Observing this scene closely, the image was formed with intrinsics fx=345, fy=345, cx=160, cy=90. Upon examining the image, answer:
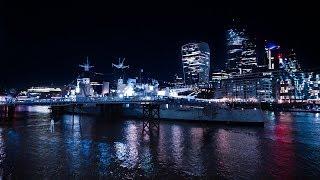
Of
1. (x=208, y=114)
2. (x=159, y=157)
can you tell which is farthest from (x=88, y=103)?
(x=159, y=157)

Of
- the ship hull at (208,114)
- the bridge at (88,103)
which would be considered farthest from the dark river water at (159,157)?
the bridge at (88,103)

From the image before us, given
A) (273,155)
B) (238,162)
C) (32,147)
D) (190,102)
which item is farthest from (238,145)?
(190,102)

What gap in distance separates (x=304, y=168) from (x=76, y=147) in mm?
26401

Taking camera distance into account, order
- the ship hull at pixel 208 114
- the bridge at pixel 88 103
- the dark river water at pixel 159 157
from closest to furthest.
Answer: the dark river water at pixel 159 157 → the ship hull at pixel 208 114 → the bridge at pixel 88 103

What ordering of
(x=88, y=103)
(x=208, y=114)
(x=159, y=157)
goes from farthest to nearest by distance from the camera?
(x=88, y=103)
(x=208, y=114)
(x=159, y=157)

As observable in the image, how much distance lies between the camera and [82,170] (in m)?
30.2

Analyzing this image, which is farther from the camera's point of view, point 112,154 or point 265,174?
point 112,154

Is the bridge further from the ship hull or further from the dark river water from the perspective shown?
the dark river water

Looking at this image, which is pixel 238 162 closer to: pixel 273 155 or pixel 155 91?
pixel 273 155

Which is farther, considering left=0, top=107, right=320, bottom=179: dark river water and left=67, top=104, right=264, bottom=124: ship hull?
left=67, top=104, right=264, bottom=124: ship hull

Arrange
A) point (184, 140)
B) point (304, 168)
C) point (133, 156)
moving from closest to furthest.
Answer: point (304, 168) < point (133, 156) < point (184, 140)

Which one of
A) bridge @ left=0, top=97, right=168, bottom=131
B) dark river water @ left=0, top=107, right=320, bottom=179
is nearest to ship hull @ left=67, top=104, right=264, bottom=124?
bridge @ left=0, top=97, right=168, bottom=131

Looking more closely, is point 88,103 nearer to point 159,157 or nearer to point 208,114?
point 208,114

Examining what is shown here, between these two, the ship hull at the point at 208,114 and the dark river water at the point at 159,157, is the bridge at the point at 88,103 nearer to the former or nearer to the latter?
the ship hull at the point at 208,114
